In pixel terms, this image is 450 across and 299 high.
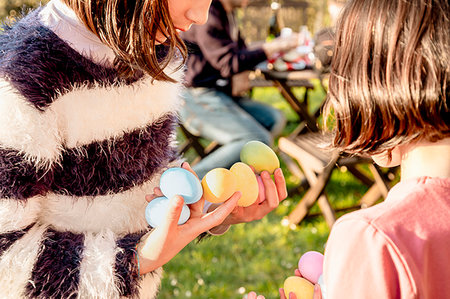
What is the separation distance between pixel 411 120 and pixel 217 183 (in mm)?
458

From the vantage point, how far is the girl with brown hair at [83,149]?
1013 millimetres

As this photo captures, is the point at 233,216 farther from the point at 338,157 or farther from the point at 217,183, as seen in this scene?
the point at 338,157

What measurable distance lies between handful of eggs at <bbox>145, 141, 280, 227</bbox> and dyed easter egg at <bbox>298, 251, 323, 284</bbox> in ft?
0.65

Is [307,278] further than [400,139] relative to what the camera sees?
Yes

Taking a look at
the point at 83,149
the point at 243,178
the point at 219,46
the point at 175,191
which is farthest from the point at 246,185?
the point at 219,46

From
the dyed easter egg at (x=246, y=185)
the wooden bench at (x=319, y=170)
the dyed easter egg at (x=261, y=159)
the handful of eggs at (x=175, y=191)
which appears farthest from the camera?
the wooden bench at (x=319, y=170)

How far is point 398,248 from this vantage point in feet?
2.65

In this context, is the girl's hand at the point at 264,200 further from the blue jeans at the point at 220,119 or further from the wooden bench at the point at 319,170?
the wooden bench at the point at 319,170

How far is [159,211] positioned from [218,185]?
0.15 m

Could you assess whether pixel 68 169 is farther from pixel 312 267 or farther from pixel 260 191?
pixel 312 267

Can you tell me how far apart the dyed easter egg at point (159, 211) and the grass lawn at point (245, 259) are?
1.45m

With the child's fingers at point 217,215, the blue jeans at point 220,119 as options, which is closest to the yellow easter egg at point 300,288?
the child's fingers at point 217,215

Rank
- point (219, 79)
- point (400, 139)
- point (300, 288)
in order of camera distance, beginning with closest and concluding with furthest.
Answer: point (400, 139)
point (300, 288)
point (219, 79)

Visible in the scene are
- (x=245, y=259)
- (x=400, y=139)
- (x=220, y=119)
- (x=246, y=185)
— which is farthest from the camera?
(x=220, y=119)
